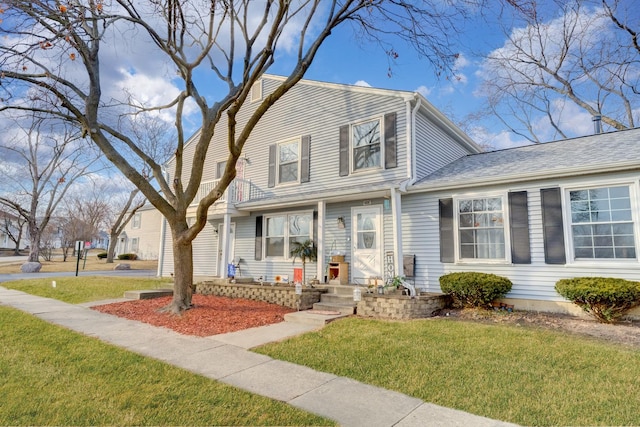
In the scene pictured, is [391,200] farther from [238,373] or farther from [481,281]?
[238,373]

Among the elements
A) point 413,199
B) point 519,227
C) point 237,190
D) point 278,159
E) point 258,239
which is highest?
point 278,159

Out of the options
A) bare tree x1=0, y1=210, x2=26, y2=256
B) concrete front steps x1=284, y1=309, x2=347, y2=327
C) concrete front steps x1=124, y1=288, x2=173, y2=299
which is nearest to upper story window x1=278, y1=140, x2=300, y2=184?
concrete front steps x1=124, y1=288, x2=173, y2=299

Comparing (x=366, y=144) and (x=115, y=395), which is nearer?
(x=115, y=395)

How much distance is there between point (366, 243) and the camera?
10.1 metres

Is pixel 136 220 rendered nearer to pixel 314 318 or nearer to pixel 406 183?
pixel 406 183

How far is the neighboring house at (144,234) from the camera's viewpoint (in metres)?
35.1

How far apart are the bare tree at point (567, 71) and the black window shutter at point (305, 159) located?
11089 mm

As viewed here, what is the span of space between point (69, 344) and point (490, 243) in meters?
8.41

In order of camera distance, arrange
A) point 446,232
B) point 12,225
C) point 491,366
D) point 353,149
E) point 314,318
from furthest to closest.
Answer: point 12,225 → point 353,149 → point 446,232 → point 314,318 → point 491,366

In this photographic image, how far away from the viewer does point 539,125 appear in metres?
22.5

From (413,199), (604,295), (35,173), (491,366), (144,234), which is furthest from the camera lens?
(144,234)

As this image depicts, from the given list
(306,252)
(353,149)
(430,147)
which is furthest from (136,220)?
(430,147)

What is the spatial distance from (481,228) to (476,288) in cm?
167

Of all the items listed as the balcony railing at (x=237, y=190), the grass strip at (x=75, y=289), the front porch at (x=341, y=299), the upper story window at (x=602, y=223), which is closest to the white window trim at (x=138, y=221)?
the grass strip at (x=75, y=289)
